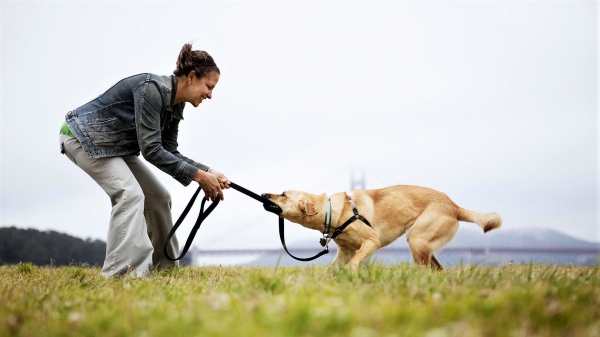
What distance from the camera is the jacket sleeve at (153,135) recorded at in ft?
13.3

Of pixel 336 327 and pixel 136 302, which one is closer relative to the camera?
pixel 336 327

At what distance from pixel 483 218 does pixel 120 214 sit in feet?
11.6

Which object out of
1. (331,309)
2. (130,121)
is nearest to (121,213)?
(130,121)

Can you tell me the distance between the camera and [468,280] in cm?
274

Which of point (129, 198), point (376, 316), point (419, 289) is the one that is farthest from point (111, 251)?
point (376, 316)

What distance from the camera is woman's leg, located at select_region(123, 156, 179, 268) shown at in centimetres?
466

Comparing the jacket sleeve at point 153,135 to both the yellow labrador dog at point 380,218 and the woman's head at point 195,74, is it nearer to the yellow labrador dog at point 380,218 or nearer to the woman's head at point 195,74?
the woman's head at point 195,74

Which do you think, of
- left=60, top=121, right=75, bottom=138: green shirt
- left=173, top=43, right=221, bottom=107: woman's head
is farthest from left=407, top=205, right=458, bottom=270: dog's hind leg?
left=60, top=121, right=75, bottom=138: green shirt

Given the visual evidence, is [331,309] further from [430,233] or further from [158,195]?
[158,195]

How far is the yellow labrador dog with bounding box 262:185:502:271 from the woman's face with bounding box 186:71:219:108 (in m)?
1.19

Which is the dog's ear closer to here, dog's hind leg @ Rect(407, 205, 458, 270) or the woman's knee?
dog's hind leg @ Rect(407, 205, 458, 270)

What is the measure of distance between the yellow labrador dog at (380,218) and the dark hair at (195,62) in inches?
54.2

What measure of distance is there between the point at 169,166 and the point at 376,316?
2.94 m

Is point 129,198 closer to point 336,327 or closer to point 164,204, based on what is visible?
point 164,204
